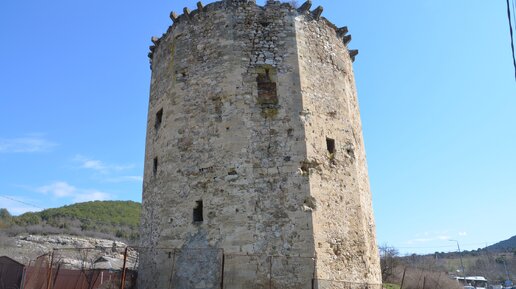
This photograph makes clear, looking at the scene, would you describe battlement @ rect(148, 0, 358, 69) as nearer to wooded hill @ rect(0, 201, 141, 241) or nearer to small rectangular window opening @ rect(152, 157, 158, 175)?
small rectangular window opening @ rect(152, 157, 158, 175)

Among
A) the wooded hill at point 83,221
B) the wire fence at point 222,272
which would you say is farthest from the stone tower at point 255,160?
the wooded hill at point 83,221

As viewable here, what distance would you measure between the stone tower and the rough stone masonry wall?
36 mm

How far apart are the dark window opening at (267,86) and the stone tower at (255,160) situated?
0.09ft

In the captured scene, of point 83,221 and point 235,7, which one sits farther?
point 83,221

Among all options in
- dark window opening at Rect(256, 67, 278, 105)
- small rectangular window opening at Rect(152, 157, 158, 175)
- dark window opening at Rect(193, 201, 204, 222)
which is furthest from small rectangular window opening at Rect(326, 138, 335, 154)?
small rectangular window opening at Rect(152, 157, 158, 175)

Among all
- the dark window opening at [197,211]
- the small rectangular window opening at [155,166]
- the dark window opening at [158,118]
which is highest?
the dark window opening at [158,118]

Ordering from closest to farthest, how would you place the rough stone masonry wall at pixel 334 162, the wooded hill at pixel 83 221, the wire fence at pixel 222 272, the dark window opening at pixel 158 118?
1. the wire fence at pixel 222 272
2. the rough stone masonry wall at pixel 334 162
3. the dark window opening at pixel 158 118
4. the wooded hill at pixel 83 221

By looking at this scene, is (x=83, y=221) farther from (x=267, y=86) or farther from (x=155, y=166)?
(x=267, y=86)

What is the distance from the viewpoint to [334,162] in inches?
417

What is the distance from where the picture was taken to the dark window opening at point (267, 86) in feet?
34.8

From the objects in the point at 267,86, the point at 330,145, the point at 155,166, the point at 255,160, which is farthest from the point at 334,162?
the point at 155,166

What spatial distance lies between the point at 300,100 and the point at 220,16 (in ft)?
10.9

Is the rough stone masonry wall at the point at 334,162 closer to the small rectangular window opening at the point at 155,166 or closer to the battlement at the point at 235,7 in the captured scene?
the battlement at the point at 235,7

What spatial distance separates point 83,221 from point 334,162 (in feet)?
170
